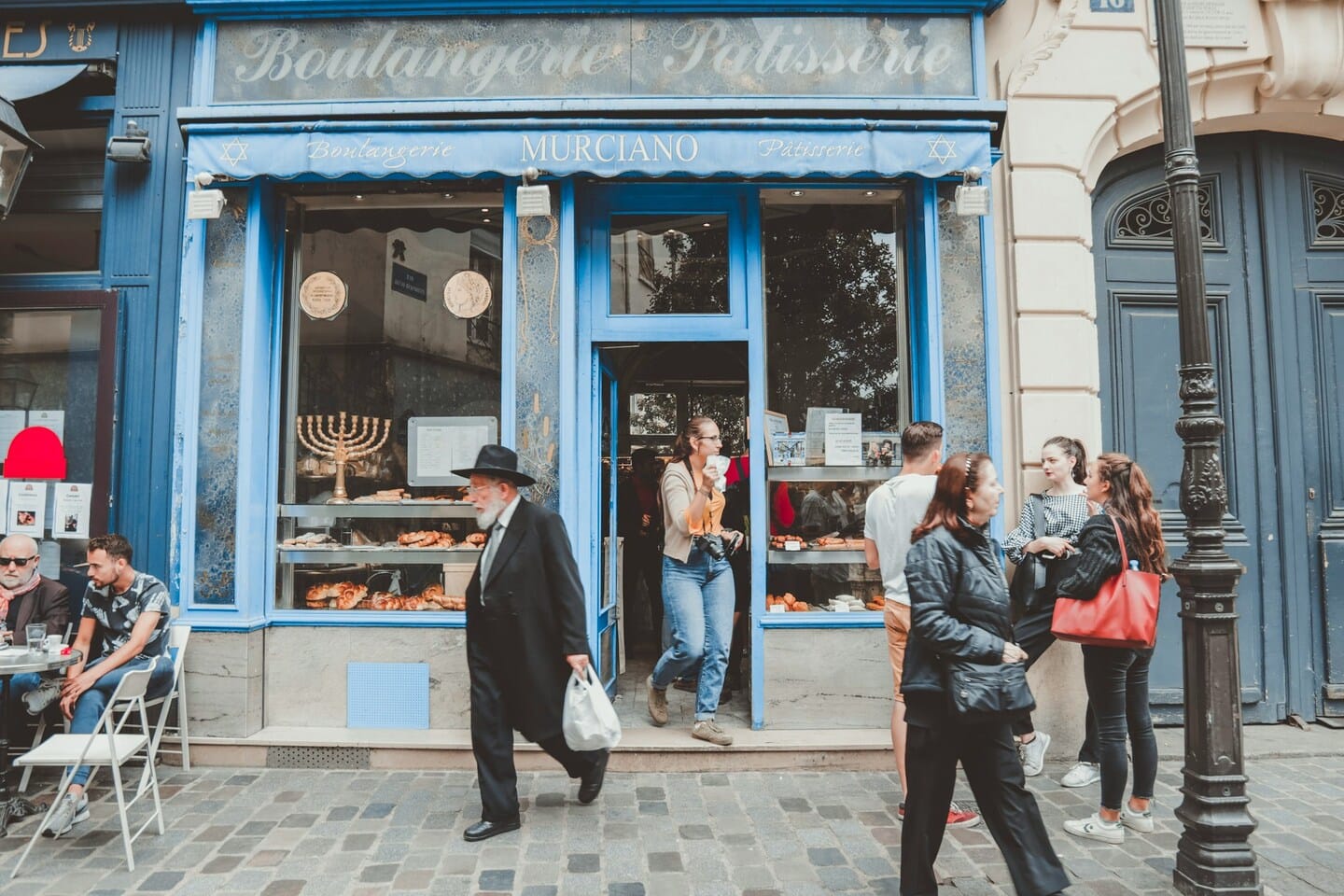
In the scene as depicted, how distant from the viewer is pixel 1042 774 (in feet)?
16.2

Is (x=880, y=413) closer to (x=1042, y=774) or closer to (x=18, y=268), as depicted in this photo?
(x=1042, y=774)

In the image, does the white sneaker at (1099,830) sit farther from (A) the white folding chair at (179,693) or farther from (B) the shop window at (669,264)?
(A) the white folding chair at (179,693)

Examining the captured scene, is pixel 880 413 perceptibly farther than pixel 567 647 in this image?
Yes

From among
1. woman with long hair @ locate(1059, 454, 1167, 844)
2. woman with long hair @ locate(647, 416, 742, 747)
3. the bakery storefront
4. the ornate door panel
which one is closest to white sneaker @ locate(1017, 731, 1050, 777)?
woman with long hair @ locate(1059, 454, 1167, 844)

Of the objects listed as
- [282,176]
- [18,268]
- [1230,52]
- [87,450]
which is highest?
[1230,52]

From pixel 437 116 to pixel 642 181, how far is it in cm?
146

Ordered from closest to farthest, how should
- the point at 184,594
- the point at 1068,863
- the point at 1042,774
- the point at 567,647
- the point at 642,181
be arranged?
the point at 1068,863 < the point at 567,647 < the point at 1042,774 < the point at 184,594 < the point at 642,181

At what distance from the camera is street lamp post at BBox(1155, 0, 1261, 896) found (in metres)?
3.34

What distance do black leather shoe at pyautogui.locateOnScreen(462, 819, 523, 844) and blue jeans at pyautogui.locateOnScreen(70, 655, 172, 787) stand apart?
6.05 ft

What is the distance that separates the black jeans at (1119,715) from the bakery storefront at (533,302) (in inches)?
61.1

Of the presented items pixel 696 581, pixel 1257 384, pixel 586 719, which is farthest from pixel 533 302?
pixel 1257 384

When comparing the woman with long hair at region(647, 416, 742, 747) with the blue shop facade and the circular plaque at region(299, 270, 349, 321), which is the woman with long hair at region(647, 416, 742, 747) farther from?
the blue shop facade

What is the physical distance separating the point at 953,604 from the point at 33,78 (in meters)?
7.14

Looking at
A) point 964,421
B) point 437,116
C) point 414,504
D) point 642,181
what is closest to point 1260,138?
point 964,421
